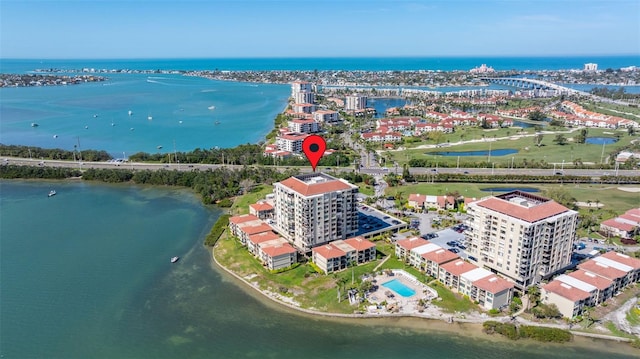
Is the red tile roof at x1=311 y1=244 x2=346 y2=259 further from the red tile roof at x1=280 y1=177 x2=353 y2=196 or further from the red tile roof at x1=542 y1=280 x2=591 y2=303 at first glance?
the red tile roof at x1=542 y1=280 x2=591 y2=303

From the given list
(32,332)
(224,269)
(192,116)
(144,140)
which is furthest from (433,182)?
(192,116)

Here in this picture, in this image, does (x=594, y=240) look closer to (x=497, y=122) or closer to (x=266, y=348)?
(x=266, y=348)

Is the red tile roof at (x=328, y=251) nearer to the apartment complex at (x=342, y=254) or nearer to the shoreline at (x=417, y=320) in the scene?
the apartment complex at (x=342, y=254)

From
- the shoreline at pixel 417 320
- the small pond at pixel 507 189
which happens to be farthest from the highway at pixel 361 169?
the shoreline at pixel 417 320

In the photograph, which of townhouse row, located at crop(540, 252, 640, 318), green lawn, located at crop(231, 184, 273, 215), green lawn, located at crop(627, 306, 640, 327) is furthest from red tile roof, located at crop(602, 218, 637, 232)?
green lawn, located at crop(231, 184, 273, 215)

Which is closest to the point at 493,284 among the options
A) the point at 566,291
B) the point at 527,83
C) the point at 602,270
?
the point at 566,291

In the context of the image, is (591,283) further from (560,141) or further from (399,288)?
(560,141)
